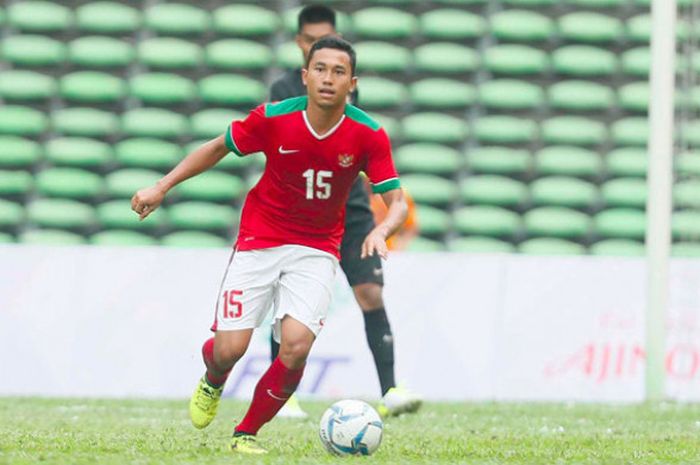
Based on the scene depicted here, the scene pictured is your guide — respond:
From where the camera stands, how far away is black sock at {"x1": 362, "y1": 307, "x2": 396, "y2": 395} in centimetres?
706

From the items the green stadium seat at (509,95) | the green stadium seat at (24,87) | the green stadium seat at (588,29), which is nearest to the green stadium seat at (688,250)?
the green stadium seat at (509,95)

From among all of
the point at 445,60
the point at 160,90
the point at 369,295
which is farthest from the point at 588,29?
the point at 369,295

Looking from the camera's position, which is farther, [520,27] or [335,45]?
[520,27]

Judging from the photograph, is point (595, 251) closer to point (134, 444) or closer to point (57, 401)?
point (57, 401)

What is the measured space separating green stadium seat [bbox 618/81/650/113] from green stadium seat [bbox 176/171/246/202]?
4022 millimetres

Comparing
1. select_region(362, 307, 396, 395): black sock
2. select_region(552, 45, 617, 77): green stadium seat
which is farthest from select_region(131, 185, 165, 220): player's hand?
select_region(552, 45, 617, 77): green stadium seat

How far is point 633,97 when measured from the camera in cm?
1409

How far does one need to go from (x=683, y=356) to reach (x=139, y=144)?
6097 mm

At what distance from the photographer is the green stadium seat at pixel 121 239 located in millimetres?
12719

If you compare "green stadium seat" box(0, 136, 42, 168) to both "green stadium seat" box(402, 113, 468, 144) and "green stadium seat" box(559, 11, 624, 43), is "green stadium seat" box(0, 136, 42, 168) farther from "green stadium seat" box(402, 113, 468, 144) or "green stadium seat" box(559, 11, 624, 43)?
"green stadium seat" box(559, 11, 624, 43)

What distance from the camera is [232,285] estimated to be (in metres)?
5.17

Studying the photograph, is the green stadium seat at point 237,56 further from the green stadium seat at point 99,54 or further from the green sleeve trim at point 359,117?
the green sleeve trim at point 359,117

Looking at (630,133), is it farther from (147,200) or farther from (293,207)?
(147,200)

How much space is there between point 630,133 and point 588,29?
1.32 metres
